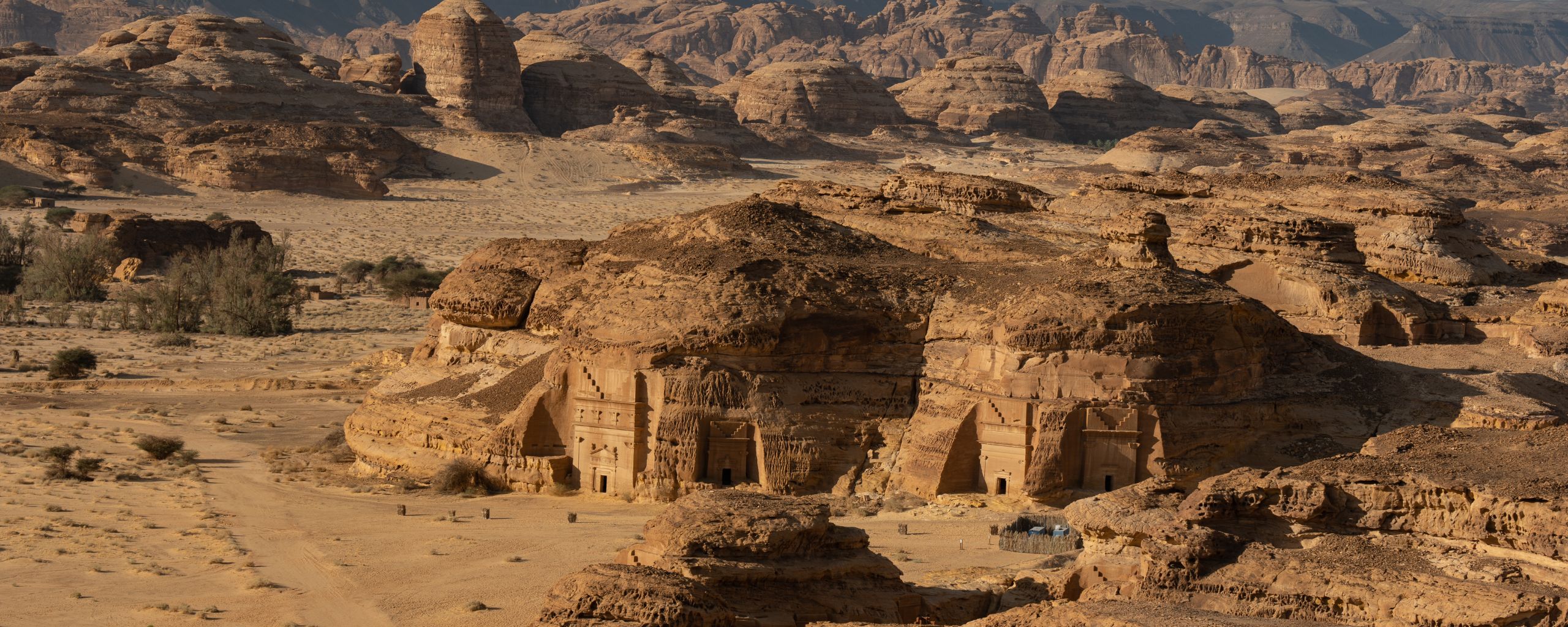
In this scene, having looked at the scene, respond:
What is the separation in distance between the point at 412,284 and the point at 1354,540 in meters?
40.9

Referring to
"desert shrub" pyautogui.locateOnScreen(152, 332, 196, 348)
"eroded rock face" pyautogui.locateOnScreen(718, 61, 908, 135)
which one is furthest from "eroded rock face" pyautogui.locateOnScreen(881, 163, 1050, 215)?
"eroded rock face" pyautogui.locateOnScreen(718, 61, 908, 135)

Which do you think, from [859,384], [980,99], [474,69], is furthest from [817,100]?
[859,384]

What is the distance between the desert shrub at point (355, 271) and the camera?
199ft

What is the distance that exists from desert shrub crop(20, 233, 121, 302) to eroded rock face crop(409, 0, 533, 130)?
164 feet

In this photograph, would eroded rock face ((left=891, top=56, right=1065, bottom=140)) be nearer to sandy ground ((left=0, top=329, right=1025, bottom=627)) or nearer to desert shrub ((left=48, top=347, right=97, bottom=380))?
desert shrub ((left=48, top=347, right=97, bottom=380))

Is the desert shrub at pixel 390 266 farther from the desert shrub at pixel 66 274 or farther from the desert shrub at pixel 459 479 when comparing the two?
the desert shrub at pixel 459 479

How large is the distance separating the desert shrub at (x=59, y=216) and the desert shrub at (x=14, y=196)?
3.91 meters

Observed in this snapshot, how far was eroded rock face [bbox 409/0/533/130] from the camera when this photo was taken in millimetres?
107250

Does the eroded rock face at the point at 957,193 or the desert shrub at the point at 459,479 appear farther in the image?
the eroded rock face at the point at 957,193

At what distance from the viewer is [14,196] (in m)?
73.6

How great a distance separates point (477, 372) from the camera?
32812 millimetres

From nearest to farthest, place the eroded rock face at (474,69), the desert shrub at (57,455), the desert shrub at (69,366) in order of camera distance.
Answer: the desert shrub at (57,455), the desert shrub at (69,366), the eroded rock face at (474,69)

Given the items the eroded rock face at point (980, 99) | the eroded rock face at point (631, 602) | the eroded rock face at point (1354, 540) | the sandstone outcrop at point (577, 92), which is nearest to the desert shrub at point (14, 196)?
the sandstone outcrop at point (577, 92)

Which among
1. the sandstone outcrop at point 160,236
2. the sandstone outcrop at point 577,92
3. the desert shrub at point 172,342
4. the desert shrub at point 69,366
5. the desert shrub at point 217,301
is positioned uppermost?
the sandstone outcrop at point 577,92
